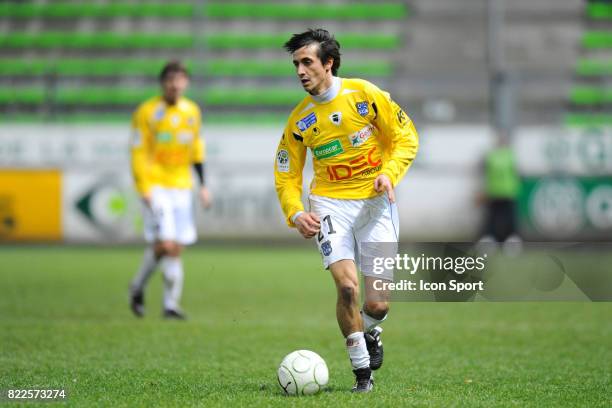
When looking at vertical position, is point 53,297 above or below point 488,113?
below

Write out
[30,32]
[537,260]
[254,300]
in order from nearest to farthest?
[537,260]
[254,300]
[30,32]

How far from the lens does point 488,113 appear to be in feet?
64.3

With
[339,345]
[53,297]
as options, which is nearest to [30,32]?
[53,297]

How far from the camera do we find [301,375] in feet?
18.7

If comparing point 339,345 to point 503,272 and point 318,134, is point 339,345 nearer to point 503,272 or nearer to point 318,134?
point 503,272

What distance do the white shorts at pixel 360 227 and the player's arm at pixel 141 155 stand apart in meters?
4.17

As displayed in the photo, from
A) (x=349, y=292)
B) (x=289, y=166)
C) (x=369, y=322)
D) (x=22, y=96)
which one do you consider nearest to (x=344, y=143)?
(x=289, y=166)

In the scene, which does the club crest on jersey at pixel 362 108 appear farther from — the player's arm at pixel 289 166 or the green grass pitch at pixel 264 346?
the green grass pitch at pixel 264 346

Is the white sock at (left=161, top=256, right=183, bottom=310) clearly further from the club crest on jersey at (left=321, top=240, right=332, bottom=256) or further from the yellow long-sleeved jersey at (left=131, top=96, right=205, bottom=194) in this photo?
the club crest on jersey at (left=321, top=240, right=332, bottom=256)

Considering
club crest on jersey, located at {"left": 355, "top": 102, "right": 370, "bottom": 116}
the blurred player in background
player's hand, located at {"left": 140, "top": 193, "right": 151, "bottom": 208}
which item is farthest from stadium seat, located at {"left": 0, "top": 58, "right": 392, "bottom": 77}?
club crest on jersey, located at {"left": 355, "top": 102, "right": 370, "bottom": 116}

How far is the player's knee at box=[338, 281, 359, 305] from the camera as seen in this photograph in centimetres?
578

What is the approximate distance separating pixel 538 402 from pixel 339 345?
2787mm

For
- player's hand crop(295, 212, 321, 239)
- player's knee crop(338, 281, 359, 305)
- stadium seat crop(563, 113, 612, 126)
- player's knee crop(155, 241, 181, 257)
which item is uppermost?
player's hand crop(295, 212, 321, 239)

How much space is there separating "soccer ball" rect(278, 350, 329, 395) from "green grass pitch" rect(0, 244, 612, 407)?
109 millimetres
